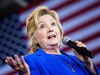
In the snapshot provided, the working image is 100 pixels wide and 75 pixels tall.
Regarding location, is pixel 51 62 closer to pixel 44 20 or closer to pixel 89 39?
pixel 44 20

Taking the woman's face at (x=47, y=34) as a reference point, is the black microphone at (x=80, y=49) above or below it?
below

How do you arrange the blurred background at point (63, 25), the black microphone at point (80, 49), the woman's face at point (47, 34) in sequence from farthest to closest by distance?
the blurred background at point (63, 25)
the woman's face at point (47, 34)
the black microphone at point (80, 49)

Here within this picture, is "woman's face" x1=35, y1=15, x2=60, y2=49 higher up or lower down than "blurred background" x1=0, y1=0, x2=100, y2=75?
lower down

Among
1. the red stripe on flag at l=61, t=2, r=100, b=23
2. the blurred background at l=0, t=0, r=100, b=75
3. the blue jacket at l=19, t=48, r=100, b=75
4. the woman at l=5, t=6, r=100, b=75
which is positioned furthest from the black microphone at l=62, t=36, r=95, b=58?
the red stripe on flag at l=61, t=2, r=100, b=23

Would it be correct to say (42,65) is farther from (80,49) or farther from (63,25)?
(63,25)

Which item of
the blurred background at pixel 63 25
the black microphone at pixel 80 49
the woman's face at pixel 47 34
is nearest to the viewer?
the black microphone at pixel 80 49

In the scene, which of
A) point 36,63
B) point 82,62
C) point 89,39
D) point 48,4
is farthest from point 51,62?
point 48,4

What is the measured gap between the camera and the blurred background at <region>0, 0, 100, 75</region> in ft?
6.84

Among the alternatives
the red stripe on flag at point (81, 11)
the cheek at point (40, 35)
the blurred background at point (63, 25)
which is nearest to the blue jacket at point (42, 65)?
the cheek at point (40, 35)

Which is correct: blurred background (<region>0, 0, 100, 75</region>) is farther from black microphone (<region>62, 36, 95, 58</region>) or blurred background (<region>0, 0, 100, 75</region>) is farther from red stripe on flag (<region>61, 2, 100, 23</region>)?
black microphone (<region>62, 36, 95, 58</region>)

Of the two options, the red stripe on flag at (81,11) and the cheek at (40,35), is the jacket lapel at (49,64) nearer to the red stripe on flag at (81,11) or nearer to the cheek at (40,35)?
the cheek at (40,35)

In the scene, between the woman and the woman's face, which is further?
the woman's face

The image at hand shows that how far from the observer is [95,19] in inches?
84.7

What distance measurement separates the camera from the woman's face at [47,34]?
847mm
